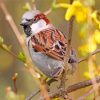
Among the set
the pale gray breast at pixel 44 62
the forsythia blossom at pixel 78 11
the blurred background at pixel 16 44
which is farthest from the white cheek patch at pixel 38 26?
the blurred background at pixel 16 44

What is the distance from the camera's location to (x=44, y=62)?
3.30m

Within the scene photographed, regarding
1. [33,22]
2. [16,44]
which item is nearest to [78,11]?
[33,22]

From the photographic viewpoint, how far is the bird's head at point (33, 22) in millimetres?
3259

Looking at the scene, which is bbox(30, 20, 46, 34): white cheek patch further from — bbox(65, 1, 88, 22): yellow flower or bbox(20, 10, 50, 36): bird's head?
bbox(65, 1, 88, 22): yellow flower

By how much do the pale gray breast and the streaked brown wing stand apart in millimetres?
29

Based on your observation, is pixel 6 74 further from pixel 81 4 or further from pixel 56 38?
pixel 81 4

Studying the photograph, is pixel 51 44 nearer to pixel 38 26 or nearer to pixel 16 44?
pixel 38 26

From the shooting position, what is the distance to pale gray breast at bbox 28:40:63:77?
3213mm

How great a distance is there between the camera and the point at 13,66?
17.8ft

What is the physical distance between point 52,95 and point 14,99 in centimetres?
48

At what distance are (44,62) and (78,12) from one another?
96 cm

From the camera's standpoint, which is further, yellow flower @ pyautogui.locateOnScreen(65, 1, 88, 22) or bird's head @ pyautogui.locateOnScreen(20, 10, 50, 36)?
bird's head @ pyautogui.locateOnScreen(20, 10, 50, 36)

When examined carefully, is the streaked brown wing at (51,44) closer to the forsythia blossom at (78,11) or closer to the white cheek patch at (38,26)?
the white cheek patch at (38,26)

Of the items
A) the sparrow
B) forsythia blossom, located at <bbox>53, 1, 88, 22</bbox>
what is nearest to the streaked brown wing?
the sparrow
